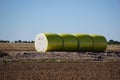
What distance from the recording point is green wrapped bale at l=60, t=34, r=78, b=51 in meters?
31.4

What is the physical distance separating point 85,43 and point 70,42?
5.58ft

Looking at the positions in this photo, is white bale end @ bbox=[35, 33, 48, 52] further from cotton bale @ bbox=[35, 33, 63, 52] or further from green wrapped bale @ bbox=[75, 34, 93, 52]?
green wrapped bale @ bbox=[75, 34, 93, 52]

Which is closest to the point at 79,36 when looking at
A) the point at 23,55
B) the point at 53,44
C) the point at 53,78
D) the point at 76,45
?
the point at 76,45

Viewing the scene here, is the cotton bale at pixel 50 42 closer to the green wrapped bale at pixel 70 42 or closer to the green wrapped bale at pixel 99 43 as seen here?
the green wrapped bale at pixel 70 42

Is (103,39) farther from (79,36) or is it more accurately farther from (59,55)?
(59,55)

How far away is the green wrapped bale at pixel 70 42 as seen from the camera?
31.4 m

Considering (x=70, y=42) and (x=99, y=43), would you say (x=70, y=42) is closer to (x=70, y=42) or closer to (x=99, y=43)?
(x=70, y=42)

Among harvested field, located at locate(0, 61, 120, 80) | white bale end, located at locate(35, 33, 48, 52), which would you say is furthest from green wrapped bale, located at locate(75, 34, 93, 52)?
harvested field, located at locate(0, 61, 120, 80)

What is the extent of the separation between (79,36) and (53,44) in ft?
10.6

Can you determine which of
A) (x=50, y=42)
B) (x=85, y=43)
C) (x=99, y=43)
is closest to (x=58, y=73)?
(x=50, y=42)

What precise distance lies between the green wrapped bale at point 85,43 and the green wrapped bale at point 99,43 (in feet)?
1.54

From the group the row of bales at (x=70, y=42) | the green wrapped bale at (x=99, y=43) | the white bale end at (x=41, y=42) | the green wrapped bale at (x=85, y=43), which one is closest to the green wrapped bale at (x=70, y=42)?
the row of bales at (x=70, y=42)

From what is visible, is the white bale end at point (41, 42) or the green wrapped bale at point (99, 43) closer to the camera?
the white bale end at point (41, 42)

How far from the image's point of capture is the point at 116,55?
3009 centimetres
